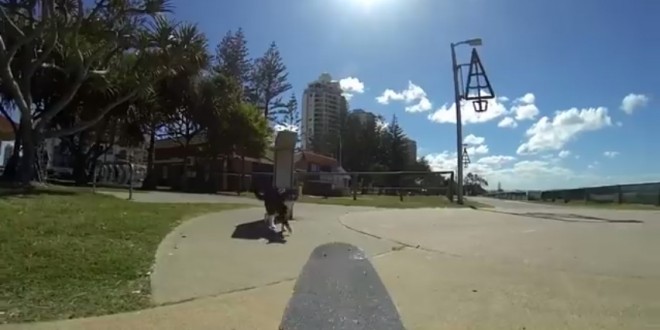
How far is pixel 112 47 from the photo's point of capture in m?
18.2

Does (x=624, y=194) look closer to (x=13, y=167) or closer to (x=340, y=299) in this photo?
(x=13, y=167)

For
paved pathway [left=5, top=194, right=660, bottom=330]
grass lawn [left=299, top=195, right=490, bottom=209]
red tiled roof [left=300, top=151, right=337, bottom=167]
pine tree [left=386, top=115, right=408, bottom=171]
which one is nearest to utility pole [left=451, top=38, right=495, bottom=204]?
grass lawn [left=299, top=195, right=490, bottom=209]

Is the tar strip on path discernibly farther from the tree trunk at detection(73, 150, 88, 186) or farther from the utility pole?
the tree trunk at detection(73, 150, 88, 186)

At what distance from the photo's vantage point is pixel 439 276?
6.64 metres

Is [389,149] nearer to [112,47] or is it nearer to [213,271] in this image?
[112,47]

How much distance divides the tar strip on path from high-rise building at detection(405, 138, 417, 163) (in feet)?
286

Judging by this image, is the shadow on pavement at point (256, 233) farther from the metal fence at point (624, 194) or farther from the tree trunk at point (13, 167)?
the metal fence at point (624, 194)

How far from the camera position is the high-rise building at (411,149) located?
92750 mm

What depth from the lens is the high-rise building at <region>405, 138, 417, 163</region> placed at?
9275cm

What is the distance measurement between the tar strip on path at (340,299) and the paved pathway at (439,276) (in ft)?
0.92

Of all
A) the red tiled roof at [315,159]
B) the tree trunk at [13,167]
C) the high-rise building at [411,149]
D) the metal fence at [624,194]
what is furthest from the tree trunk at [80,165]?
the high-rise building at [411,149]

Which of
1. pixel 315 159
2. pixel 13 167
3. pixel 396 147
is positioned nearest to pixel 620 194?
pixel 13 167

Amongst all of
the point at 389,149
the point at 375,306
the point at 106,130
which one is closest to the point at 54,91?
the point at 106,130

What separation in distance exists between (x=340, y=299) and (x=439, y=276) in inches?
93.2
